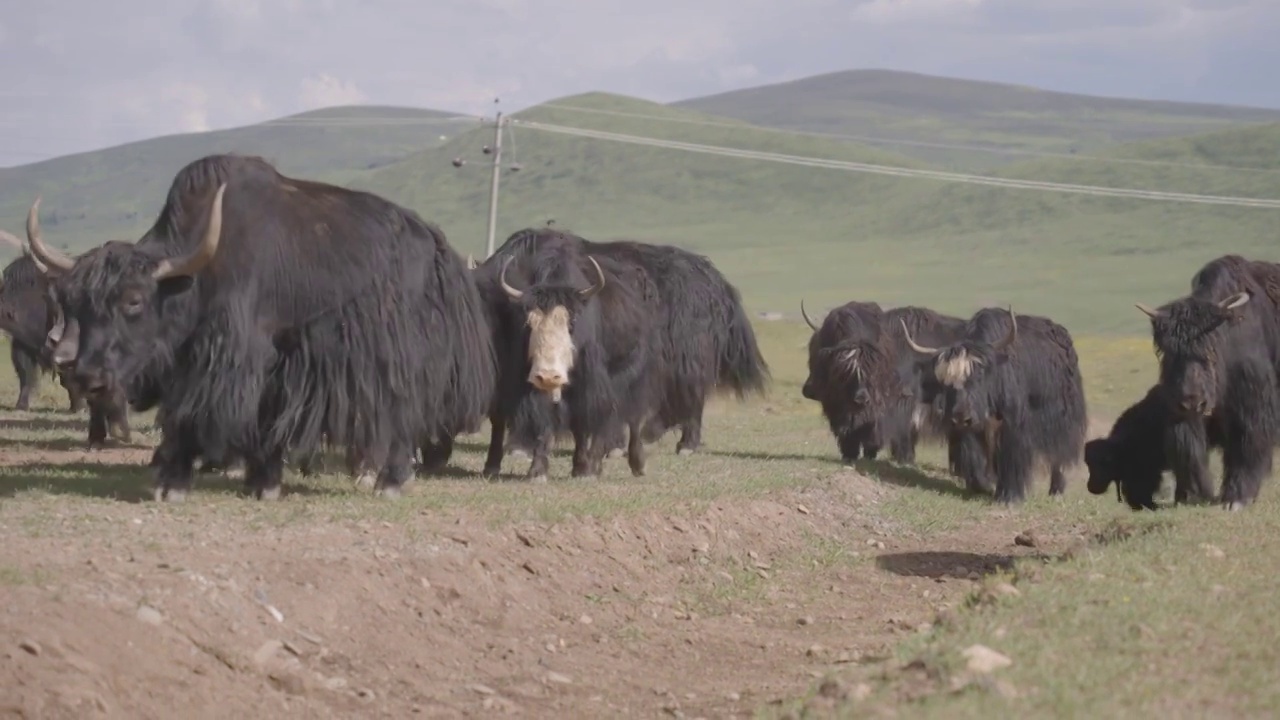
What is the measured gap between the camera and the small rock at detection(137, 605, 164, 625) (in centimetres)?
570

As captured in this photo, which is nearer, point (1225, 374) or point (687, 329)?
point (1225, 374)

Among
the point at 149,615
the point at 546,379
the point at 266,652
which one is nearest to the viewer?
the point at 149,615

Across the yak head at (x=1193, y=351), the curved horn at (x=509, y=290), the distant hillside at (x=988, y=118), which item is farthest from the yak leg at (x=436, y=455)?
the distant hillside at (x=988, y=118)

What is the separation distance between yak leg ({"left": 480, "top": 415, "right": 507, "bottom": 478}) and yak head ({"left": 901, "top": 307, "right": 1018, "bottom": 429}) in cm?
303

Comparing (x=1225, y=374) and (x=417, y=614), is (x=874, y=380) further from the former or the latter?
(x=417, y=614)

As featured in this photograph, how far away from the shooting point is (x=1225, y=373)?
10.0 meters

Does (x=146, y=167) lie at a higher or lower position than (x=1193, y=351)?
higher

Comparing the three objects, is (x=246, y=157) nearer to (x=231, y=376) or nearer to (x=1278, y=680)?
(x=231, y=376)

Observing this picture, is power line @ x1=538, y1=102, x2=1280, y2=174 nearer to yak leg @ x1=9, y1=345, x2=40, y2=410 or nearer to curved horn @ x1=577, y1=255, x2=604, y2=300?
yak leg @ x1=9, y1=345, x2=40, y2=410

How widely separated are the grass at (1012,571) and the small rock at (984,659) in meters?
0.05

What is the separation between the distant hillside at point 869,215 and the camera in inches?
2530

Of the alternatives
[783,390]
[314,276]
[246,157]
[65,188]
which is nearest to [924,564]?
[314,276]

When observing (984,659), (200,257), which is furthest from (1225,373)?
(200,257)

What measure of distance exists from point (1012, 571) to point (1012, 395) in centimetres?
377
